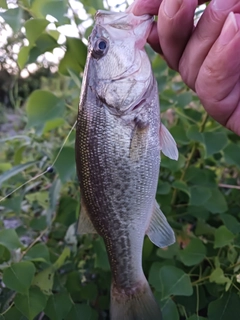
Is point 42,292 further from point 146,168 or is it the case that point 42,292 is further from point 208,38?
point 208,38

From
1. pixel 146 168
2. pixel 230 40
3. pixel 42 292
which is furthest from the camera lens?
pixel 42 292

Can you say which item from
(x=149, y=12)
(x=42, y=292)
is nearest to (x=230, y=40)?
(x=149, y=12)

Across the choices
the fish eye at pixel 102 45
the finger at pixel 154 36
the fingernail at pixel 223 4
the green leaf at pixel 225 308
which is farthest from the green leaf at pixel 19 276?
the fingernail at pixel 223 4

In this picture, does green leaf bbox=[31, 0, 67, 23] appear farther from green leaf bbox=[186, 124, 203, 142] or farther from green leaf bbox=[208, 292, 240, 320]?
green leaf bbox=[208, 292, 240, 320]

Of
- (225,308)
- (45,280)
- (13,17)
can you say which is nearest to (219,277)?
(225,308)

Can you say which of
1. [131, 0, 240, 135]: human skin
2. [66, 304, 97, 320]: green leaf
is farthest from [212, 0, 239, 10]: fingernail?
[66, 304, 97, 320]: green leaf

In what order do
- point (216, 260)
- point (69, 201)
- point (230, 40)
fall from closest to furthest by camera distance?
point (230, 40) < point (216, 260) < point (69, 201)

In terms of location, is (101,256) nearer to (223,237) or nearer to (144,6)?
(223,237)
